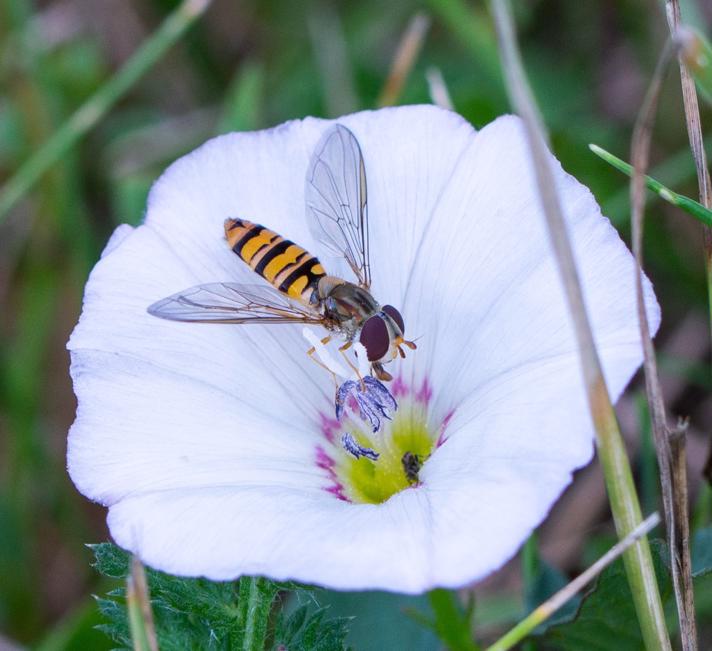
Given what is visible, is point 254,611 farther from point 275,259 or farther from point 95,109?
point 95,109

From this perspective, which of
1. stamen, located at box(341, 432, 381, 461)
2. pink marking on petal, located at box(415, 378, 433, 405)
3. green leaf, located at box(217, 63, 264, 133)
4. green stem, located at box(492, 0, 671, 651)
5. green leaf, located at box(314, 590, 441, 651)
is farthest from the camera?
green leaf, located at box(217, 63, 264, 133)

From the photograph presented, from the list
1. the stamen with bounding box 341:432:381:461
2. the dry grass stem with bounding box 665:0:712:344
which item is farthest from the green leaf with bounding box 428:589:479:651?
the dry grass stem with bounding box 665:0:712:344

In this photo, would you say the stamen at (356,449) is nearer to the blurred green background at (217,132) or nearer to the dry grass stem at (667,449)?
the dry grass stem at (667,449)

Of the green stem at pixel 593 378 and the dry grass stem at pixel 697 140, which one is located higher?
the dry grass stem at pixel 697 140

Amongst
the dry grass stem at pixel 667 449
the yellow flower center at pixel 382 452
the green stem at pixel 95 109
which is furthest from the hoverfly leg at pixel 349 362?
the green stem at pixel 95 109

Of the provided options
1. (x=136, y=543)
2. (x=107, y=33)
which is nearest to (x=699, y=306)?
(x=136, y=543)

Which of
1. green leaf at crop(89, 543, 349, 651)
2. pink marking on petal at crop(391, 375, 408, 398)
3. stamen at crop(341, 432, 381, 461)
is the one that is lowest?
green leaf at crop(89, 543, 349, 651)

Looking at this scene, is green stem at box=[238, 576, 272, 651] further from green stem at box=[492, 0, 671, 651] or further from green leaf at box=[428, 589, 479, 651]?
green stem at box=[492, 0, 671, 651]
